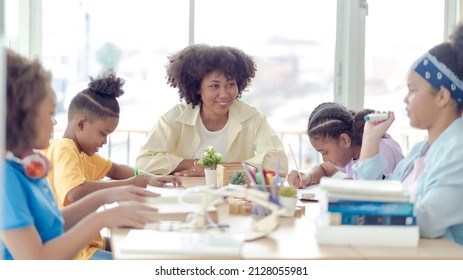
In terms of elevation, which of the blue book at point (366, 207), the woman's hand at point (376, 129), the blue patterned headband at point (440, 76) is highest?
the blue patterned headband at point (440, 76)

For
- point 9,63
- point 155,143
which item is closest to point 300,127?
point 155,143

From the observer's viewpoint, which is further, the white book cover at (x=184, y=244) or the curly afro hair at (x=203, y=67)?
the curly afro hair at (x=203, y=67)

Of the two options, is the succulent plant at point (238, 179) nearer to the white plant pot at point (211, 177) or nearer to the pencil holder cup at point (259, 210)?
the white plant pot at point (211, 177)

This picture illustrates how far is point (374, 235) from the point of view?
1414 millimetres

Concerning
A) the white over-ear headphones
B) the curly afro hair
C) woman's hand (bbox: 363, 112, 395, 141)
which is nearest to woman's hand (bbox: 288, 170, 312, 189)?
woman's hand (bbox: 363, 112, 395, 141)

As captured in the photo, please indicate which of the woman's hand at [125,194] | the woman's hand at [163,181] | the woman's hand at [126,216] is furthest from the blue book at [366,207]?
the woman's hand at [163,181]

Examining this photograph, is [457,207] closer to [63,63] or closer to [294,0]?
[294,0]

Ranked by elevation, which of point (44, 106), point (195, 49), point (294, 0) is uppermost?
point (294, 0)

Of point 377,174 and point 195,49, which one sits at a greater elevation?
point 195,49

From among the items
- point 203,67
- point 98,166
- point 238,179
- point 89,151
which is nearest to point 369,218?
point 238,179

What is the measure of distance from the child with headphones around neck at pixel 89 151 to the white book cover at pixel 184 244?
68 centimetres

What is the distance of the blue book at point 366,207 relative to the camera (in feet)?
4.61
